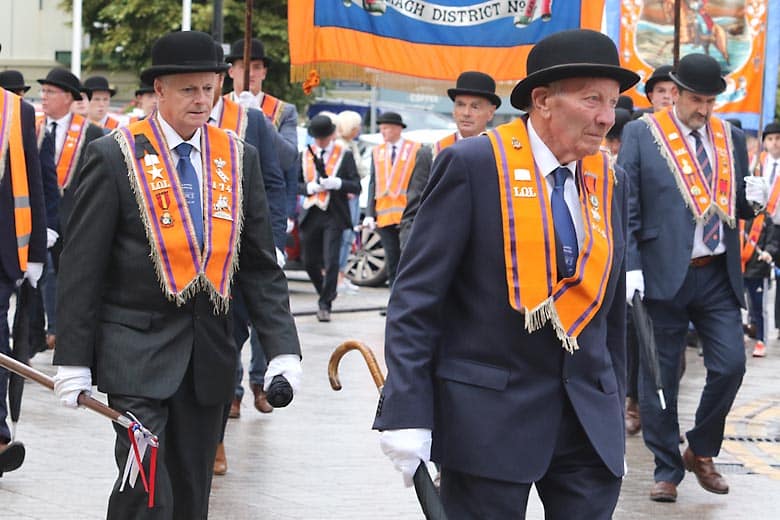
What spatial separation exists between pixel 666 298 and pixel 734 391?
587 millimetres

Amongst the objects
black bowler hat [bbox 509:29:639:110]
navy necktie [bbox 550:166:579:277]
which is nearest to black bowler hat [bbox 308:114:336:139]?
black bowler hat [bbox 509:29:639:110]

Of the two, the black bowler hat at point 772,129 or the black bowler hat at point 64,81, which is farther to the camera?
the black bowler hat at point 772,129

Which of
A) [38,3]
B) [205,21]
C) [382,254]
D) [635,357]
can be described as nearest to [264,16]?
[205,21]

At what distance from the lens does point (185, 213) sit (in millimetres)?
5492

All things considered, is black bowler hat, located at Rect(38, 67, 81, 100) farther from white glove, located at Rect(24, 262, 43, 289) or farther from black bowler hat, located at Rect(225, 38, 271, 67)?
white glove, located at Rect(24, 262, 43, 289)

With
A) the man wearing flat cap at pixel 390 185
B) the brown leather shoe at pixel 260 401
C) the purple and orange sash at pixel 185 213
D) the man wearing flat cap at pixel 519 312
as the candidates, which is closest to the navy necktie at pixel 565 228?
the man wearing flat cap at pixel 519 312

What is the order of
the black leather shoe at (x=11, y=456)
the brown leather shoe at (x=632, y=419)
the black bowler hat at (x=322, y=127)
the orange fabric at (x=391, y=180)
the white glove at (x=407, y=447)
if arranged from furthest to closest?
1. the black bowler hat at (x=322, y=127)
2. the orange fabric at (x=391, y=180)
3. the brown leather shoe at (x=632, y=419)
4. the black leather shoe at (x=11, y=456)
5. the white glove at (x=407, y=447)

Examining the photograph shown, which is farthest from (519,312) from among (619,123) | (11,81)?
(11,81)

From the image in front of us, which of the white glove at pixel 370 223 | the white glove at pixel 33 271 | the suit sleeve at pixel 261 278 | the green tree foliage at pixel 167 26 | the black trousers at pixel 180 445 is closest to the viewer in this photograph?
the black trousers at pixel 180 445

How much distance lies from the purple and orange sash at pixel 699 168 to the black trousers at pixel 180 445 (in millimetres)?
3115

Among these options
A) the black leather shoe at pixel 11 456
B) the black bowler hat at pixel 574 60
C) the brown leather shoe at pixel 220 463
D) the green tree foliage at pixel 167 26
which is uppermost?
the green tree foliage at pixel 167 26

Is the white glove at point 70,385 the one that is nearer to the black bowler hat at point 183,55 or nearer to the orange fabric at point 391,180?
the black bowler hat at point 183,55

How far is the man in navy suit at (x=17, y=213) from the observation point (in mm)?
7574

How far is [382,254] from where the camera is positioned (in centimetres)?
1964
